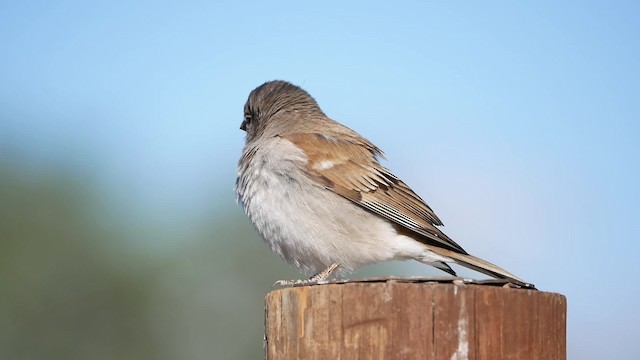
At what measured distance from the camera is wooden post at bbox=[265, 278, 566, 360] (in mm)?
3742

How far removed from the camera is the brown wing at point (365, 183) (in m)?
7.25

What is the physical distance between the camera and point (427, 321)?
12.3ft

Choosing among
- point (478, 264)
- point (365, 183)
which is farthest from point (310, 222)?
point (478, 264)

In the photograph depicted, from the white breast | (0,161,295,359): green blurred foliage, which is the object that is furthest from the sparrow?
(0,161,295,359): green blurred foliage

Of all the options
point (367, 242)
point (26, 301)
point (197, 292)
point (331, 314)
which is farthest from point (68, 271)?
point (331, 314)

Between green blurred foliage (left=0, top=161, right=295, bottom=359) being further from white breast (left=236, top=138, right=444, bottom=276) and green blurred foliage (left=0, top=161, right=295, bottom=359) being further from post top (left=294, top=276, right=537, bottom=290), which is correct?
post top (left=294, top=276, right=537, bottom=290)

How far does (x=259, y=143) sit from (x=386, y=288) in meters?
4.28

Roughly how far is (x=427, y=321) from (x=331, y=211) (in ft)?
11.6

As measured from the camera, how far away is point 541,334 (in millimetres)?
3898

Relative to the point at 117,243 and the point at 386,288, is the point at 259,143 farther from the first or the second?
the point at 117,243

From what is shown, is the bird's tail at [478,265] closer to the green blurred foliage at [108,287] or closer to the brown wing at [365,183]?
the brown wing at [365,183]

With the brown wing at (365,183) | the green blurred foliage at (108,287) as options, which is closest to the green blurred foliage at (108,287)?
the green blurred foliage at (108,287)

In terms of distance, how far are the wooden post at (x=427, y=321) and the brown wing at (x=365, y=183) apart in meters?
3.11

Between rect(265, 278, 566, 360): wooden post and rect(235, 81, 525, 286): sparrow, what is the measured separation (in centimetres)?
300
